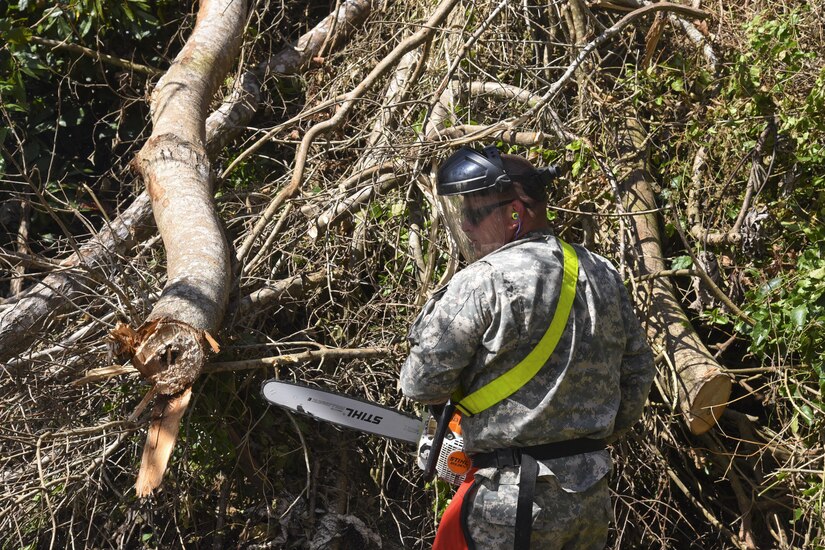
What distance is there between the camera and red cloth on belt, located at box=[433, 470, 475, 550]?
106 inches

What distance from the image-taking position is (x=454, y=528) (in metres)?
2.72

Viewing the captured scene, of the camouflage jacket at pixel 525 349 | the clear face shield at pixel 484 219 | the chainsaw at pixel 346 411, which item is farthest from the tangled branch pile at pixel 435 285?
the camouflage jacket at pixel 525 349

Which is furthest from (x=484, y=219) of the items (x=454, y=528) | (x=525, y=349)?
(x=454, y=528)

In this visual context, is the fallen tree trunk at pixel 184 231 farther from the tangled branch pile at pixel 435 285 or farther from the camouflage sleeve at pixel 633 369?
the camouflage sleeve at pixel 633 369

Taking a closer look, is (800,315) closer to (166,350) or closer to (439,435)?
(439,435)

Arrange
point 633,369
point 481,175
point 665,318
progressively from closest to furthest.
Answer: point 481,175 < point 633,369 < point 665,318

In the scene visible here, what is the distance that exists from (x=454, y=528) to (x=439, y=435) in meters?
0.31

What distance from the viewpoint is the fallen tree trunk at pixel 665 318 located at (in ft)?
12.6

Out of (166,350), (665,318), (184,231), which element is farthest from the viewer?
(665,318)

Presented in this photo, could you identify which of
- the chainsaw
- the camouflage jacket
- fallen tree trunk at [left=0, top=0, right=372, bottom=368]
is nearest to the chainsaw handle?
the camouflage jacket

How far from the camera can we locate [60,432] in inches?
141

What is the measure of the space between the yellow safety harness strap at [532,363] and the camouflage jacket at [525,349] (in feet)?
0.06

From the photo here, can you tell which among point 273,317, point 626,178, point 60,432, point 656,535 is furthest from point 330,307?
point 656,535

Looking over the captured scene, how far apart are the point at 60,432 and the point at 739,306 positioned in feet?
11.1
